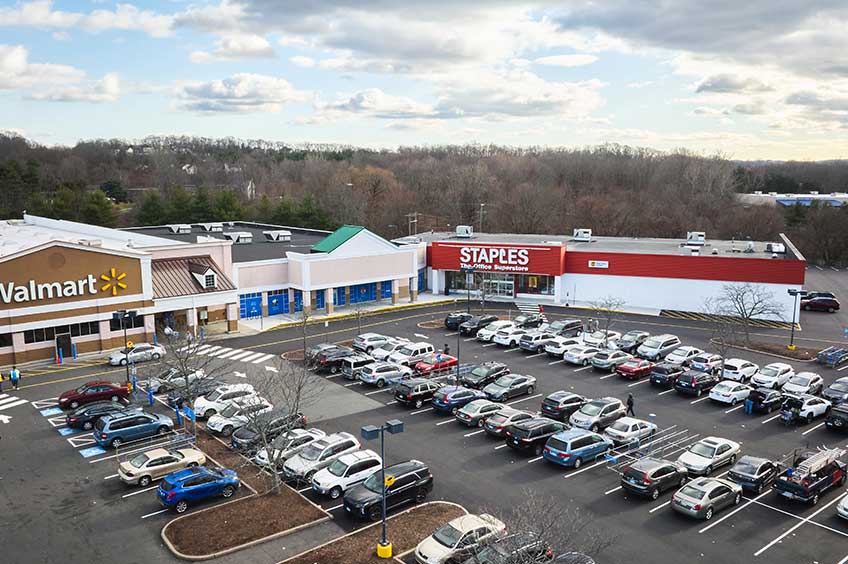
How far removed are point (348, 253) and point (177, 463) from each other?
31506mm

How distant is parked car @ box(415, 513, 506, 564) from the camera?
712 inches

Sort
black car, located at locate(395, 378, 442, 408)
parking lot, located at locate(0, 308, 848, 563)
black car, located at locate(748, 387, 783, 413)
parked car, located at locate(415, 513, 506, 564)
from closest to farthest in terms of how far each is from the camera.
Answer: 1. parked car, located at locate(415, 513, 506, 564)
2. parking lot, located at locate(0, 308, 848, 563)
3. black car, located at locate(748, 387, 783, 413)
4. black car, located at locate(395, 378, 442, 408)

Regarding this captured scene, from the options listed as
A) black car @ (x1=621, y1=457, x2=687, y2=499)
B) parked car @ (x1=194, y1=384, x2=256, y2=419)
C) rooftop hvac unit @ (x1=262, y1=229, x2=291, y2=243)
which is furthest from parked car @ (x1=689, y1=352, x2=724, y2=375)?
rooftop hvac unit @ (x1=262, y1=229, x2=291, y2=243)

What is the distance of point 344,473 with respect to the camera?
2312cm

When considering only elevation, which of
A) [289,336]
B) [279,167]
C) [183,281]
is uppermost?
[279,167]

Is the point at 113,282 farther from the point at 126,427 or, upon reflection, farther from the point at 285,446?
the point at 285,446

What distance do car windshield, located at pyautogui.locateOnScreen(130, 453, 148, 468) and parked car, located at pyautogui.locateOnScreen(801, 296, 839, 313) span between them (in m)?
55.0

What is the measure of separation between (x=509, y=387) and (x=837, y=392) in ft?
55.4

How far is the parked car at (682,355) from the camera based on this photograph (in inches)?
1538

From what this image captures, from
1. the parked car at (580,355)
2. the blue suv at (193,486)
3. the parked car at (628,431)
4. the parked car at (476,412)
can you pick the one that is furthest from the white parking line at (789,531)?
the parked car at (580,355)

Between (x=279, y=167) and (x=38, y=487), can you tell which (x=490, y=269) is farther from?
(x=279, y=167)

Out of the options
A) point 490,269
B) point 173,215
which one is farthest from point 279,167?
point 490,269

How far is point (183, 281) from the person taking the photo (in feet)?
152

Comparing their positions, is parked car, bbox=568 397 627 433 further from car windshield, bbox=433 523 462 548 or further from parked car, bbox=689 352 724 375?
car windshield, bbox=433 523 462 548
